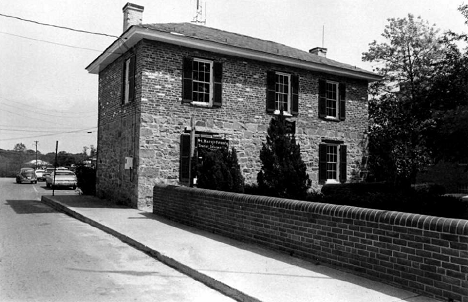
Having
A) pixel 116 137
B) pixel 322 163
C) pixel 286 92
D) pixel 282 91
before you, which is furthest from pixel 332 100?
pixel 116 137

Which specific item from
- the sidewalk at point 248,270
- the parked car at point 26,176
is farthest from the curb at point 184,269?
the parked car at point 26,176

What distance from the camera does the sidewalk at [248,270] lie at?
475 cm

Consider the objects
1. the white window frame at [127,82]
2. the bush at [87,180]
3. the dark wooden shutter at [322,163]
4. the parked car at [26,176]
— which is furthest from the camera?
the parked car at [26,176]

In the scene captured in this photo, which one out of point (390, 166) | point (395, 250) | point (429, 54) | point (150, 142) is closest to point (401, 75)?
point (429, 54)

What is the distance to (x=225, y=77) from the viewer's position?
15523 mm

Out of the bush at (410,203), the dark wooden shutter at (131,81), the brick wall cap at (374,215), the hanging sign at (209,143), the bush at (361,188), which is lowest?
the bush at (410,203)

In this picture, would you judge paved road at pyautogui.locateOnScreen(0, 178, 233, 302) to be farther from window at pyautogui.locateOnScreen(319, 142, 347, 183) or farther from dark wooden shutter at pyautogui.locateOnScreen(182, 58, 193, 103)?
window at pyautogui.locateOnScreen(319, 142, 347, 183)

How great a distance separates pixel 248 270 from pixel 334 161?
13.7 meters

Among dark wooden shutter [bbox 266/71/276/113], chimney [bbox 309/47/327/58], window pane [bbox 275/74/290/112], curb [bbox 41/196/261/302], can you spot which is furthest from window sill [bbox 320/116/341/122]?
curb [bbox 41/196/261/302]

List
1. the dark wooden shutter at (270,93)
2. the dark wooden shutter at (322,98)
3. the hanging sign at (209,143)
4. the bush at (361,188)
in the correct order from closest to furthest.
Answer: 1. the hanging sign at (209,143)
2. the dark wooden shutter at (270,93)
3. the bush at (361,188)
4. the dark wooden shutter at (322,98)

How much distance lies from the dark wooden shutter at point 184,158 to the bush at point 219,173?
2.47m

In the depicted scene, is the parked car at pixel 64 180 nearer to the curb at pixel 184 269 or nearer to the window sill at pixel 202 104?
the window sill at pixel 202 104

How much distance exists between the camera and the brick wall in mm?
4555

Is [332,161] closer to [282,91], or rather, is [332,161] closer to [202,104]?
[282,91]
